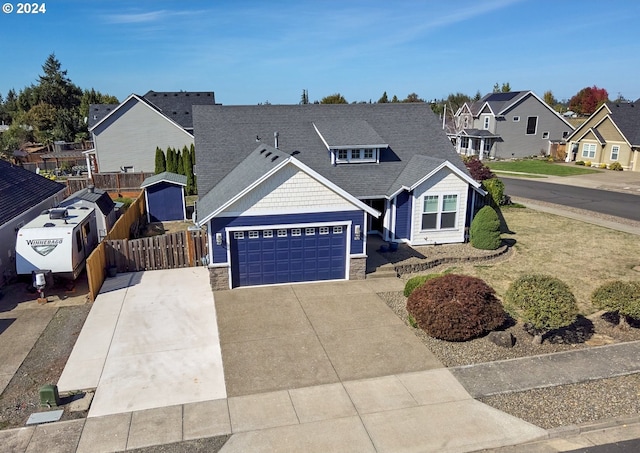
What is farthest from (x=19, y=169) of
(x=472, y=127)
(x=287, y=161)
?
(x=472, y=127)

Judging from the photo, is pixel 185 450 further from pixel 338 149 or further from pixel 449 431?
pixel 338 149

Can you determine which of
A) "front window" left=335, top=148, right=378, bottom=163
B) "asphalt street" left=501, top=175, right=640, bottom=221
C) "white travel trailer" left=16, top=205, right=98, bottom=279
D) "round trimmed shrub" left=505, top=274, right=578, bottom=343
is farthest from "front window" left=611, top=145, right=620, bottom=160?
"white travel trailer" left=16, top=205, right=98, bottom=279

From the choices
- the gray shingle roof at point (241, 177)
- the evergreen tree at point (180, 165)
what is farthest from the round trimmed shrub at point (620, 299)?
the evergreen tree at point (180, 165)

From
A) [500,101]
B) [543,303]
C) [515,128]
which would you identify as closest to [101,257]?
[543,303]

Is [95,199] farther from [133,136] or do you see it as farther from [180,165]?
[133,136]

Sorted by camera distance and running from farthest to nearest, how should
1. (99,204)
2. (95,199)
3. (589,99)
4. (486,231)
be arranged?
(589,99) < (95,199) < (99,204) < (486,231)

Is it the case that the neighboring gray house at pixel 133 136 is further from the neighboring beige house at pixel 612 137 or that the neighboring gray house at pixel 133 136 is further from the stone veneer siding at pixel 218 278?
the neighboring beige house at pixel 612 137
